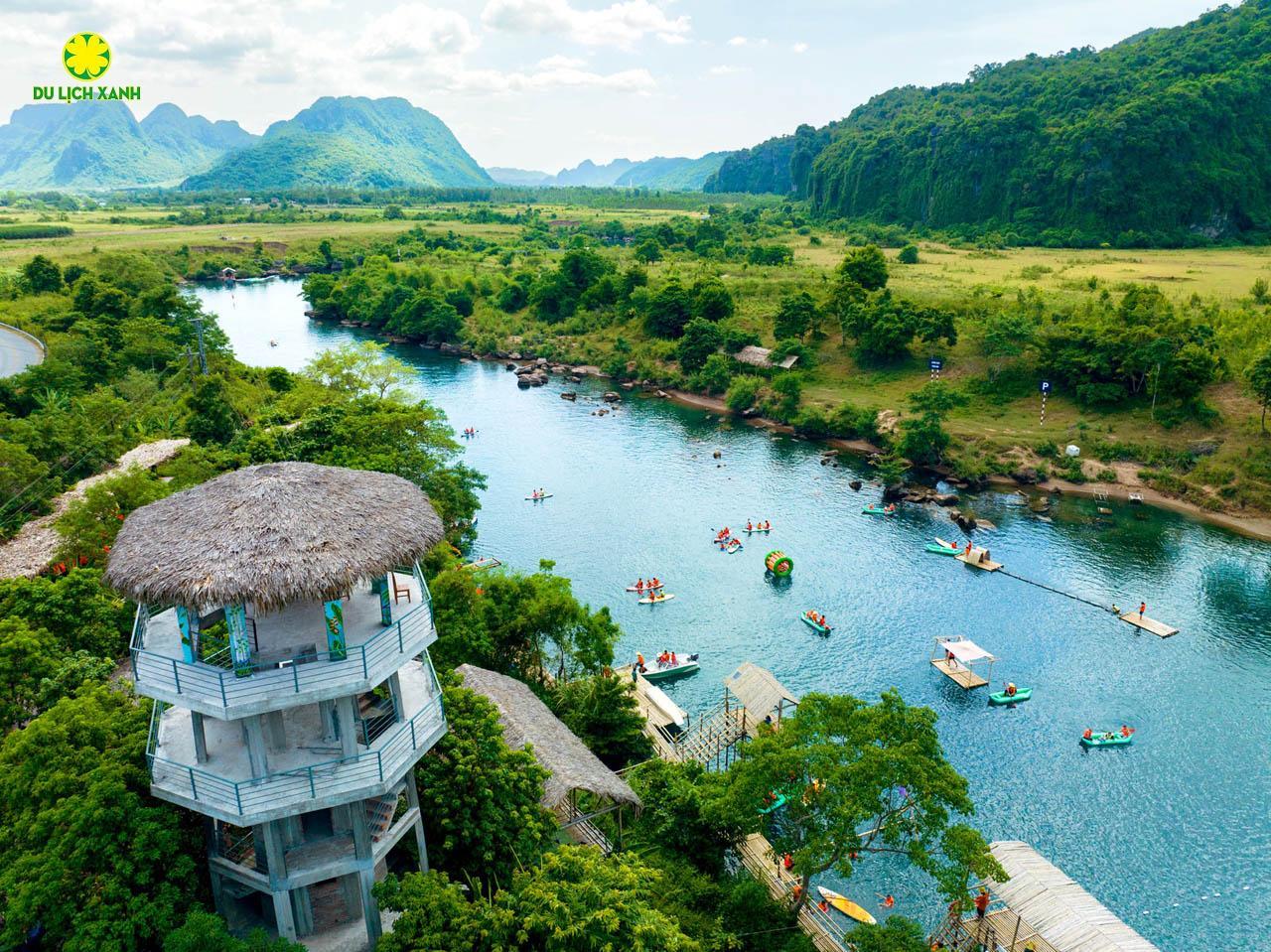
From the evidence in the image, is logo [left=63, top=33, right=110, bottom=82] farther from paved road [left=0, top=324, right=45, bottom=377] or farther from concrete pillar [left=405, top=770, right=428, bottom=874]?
concrete pillar [left=405, top=770, right=428, bottom=874]

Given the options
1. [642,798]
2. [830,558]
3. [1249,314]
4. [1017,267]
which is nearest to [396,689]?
[642,798]

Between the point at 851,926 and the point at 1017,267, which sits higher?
the point at 1017,267

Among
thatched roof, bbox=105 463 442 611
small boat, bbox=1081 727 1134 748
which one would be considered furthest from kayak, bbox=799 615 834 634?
thatched roof, bbox=105 463 442 611

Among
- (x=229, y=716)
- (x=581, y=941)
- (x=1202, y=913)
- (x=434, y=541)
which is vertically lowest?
(x=1202, y=913)

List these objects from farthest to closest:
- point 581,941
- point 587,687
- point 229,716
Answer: point 587,687
point 581,941
point 229,716

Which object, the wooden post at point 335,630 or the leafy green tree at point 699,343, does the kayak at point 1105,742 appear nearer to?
the wooden post at point 335,630

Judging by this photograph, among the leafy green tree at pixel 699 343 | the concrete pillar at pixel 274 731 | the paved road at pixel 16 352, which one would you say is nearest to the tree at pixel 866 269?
the leafy green tree at pixel 699 343

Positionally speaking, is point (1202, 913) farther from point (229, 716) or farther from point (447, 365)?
point (447, 365)
